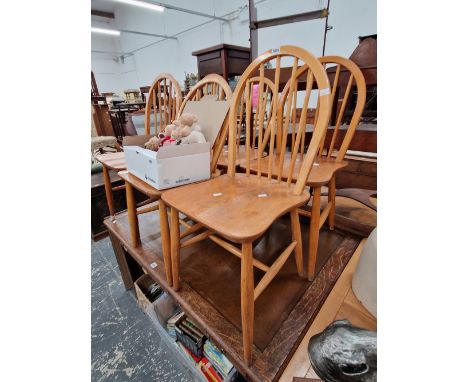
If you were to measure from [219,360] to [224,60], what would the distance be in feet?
7.43

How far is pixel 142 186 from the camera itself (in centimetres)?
94

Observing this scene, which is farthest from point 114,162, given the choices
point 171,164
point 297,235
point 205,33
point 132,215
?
point 205,33

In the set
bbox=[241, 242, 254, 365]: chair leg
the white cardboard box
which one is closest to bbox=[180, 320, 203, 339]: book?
bbox=[241, 242, 254, 365]: chair leg

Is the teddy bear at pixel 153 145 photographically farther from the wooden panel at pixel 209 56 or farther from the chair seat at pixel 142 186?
the wooden panel at pixel 209 56

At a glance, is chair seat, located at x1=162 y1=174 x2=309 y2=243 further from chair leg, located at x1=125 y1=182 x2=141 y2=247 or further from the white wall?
the white wall

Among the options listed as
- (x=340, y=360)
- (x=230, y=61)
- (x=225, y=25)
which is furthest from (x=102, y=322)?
(x=225, y=25)

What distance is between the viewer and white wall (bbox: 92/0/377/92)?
3.82m

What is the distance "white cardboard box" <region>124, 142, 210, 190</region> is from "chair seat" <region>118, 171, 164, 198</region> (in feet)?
0.05

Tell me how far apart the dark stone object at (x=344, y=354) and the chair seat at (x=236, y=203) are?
1.36 feet

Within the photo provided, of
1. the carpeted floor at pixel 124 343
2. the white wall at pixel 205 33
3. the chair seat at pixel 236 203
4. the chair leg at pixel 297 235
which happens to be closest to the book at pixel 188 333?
the carpeted floor at pixel 124 343
